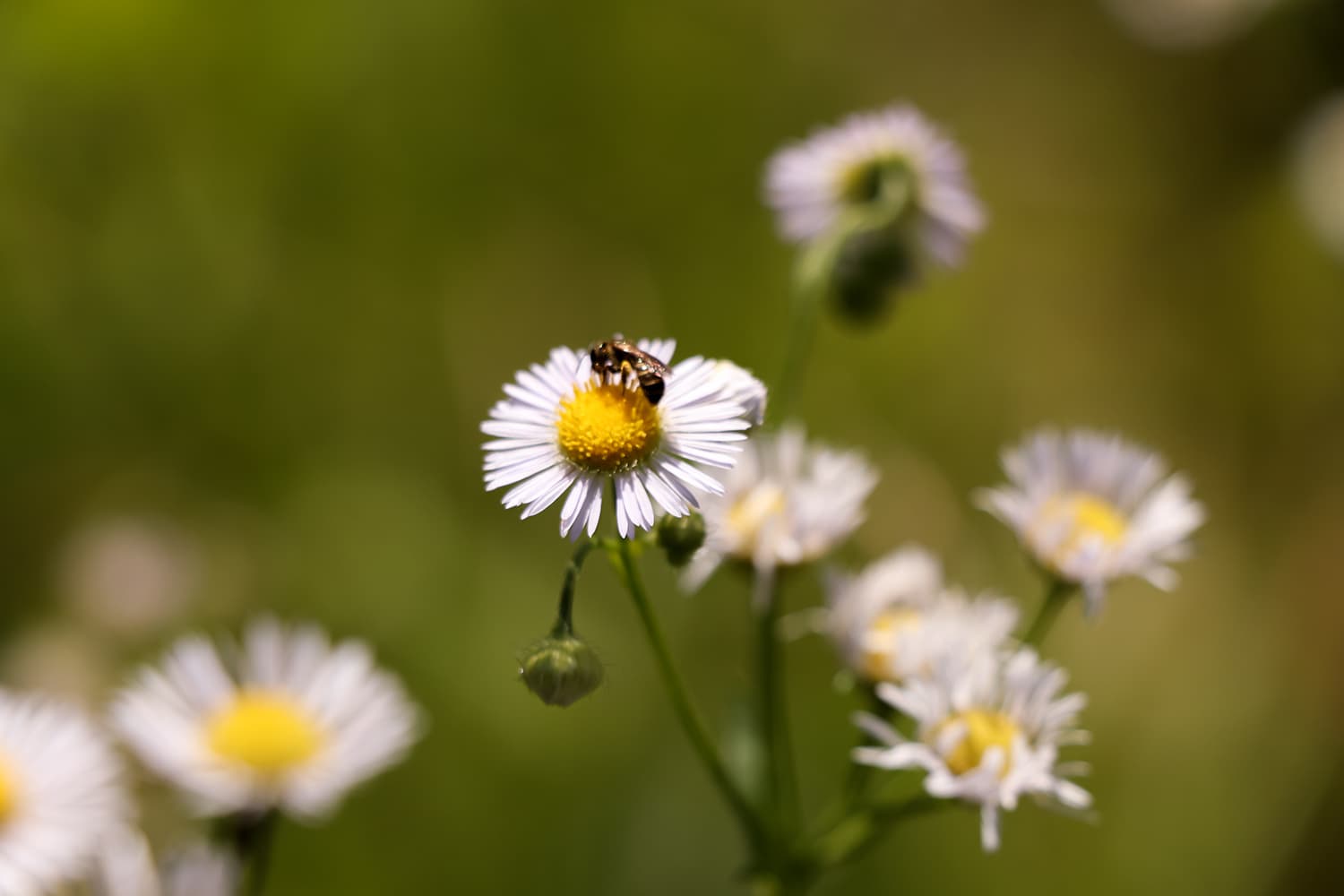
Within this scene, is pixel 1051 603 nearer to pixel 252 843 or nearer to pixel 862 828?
pixel 862 828

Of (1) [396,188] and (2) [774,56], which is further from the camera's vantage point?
(2) [774,56]

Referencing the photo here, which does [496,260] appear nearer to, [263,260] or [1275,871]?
[263,260]

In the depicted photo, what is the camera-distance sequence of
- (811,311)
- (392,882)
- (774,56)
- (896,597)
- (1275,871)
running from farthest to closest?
(774,56) → (1275,871) → (392,882) → (811,311) → (896,597)

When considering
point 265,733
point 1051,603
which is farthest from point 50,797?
point 1051,603

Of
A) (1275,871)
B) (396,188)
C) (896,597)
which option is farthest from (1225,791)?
(396,188)

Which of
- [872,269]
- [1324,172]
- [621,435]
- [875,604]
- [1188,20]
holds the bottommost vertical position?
[875,604]
